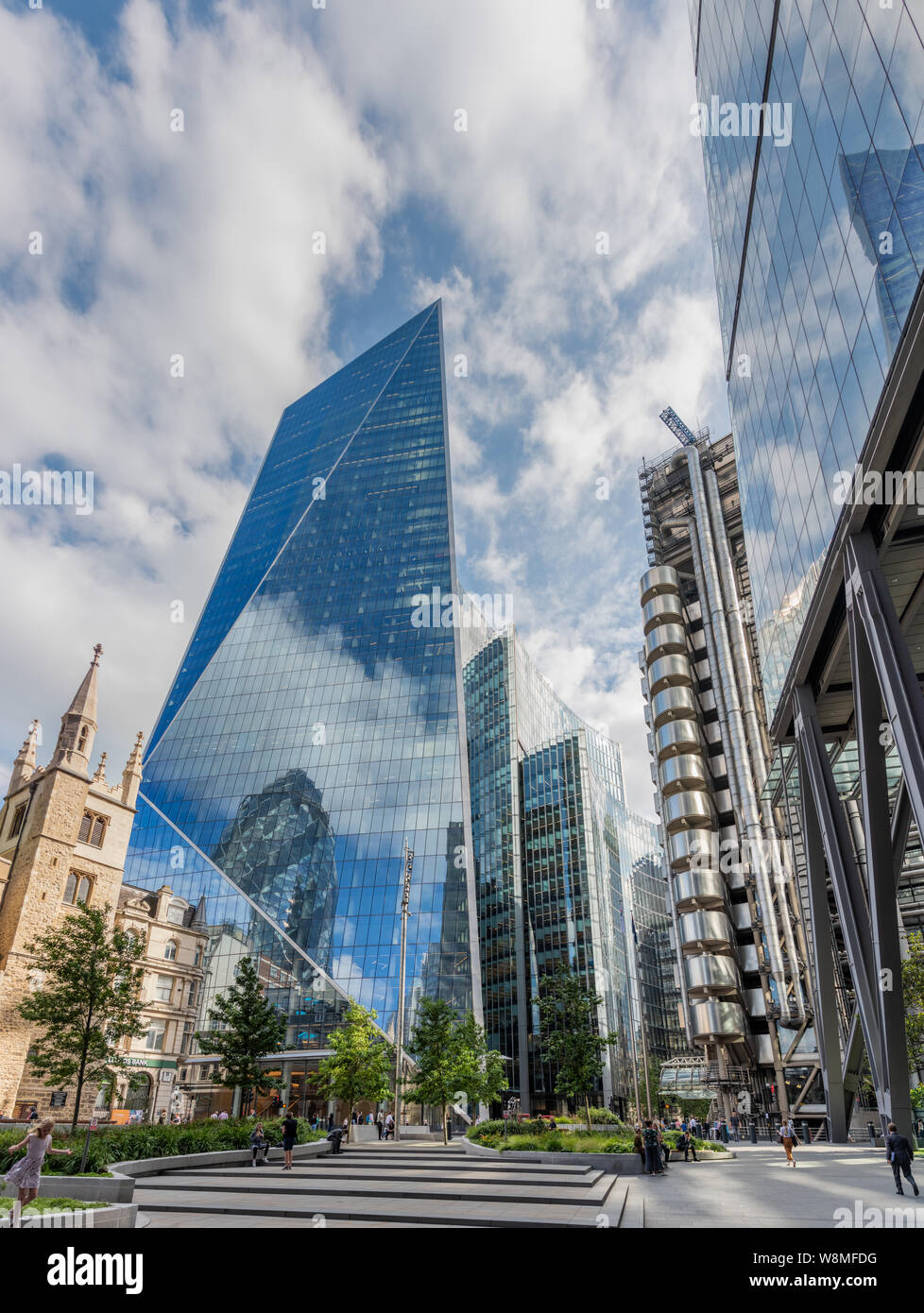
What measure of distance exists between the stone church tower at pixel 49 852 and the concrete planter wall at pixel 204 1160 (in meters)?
14.6

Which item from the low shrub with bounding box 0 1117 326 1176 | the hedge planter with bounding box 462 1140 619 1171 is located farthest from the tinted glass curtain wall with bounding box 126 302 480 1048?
the hedge planter with bounding box 462 1140 619 1171

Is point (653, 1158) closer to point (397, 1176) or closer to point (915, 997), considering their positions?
point (397, 1176)

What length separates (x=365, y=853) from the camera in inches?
2672

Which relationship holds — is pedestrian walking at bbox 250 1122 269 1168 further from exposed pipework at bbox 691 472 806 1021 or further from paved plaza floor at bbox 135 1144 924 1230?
exposed pipework at bbox 691 472 806 1021

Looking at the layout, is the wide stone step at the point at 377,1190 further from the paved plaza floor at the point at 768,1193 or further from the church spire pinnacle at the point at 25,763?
the church spire pinnacle at the point at 25,763

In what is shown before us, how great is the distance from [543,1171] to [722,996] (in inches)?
1709

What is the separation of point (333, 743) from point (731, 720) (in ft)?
120

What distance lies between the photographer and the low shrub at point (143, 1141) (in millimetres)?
17969

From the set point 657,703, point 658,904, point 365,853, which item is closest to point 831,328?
point 657,703

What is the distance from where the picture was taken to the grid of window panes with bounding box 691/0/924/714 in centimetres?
1717

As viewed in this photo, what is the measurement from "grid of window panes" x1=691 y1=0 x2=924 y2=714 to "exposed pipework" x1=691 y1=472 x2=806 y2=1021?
93.1ft

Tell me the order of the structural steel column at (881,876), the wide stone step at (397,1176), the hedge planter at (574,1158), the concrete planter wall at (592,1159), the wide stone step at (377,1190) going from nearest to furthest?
the wide stone step at (377,1190) → the wide stone step at (397,1176) → the structural steel column at (881,876) → the concrete planter wall at (592,1159) → the hedge planter at (574,1158)

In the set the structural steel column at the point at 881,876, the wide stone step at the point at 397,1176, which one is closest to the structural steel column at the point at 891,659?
the structural steel column at the point at 881,876
